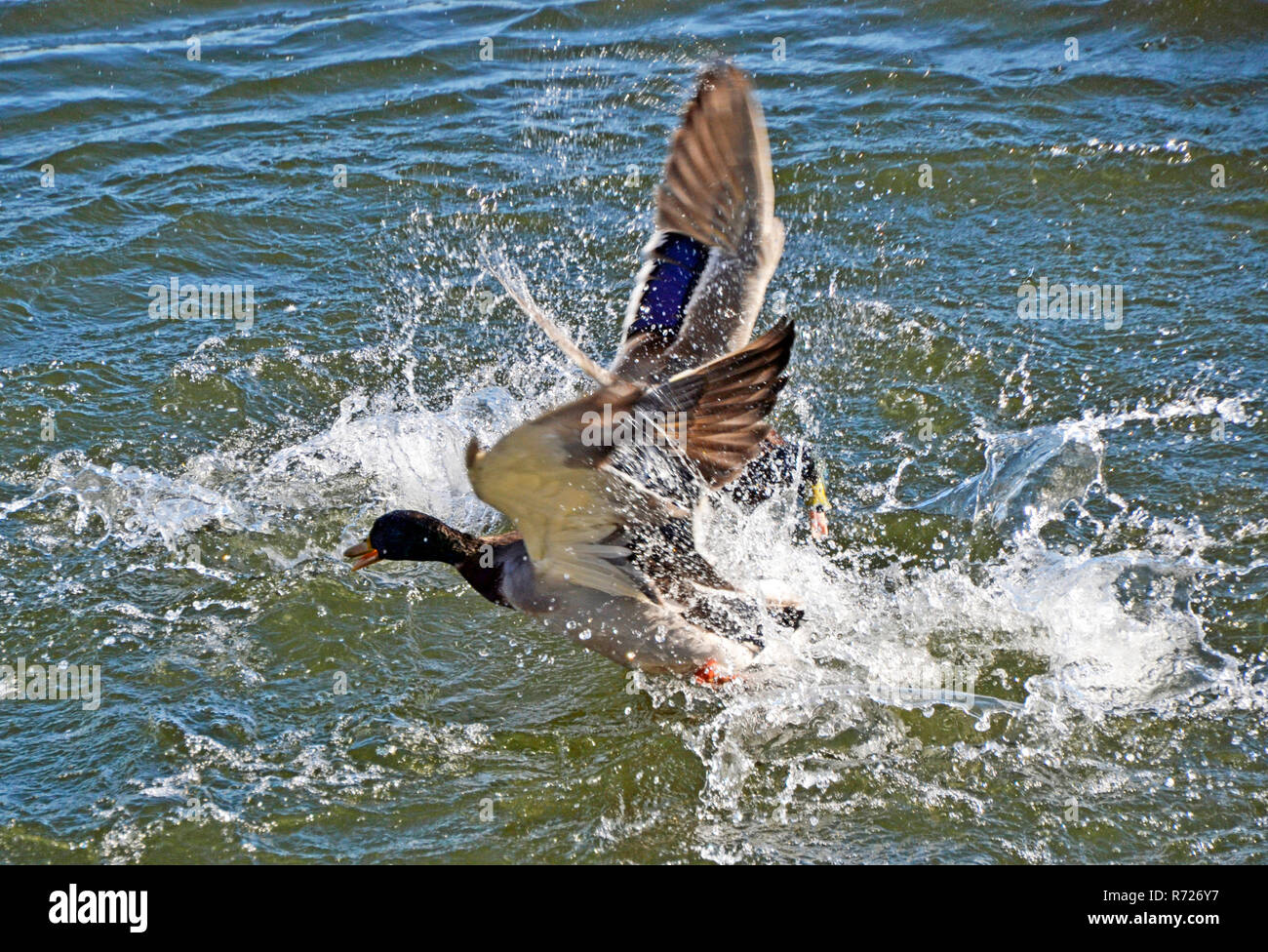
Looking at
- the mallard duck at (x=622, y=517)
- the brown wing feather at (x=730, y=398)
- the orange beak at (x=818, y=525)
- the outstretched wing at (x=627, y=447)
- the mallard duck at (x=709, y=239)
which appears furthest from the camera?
the orange beak at (x=818, y=525)

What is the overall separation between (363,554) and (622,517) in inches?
54.9

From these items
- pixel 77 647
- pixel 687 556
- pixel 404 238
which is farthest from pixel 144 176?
pixel 687 556

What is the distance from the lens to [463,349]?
23.7 feet

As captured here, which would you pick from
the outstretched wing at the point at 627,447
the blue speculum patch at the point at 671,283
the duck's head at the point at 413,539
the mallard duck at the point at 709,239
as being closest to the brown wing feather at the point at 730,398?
the outstretched wing at the point at 627,447

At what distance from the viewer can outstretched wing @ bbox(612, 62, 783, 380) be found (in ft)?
16.7

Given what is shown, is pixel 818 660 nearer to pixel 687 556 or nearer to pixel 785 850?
pixel 687 556

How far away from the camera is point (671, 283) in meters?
5.25

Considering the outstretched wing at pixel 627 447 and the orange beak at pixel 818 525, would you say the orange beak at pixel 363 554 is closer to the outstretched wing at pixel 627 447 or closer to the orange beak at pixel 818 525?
the outstretched wing at pixel 627 447

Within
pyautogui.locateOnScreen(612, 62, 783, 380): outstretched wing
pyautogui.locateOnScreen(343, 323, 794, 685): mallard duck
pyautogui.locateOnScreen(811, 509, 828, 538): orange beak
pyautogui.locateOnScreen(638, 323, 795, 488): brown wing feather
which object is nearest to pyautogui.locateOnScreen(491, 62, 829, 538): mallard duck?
pyautogui.locateOnScreen(612, 62, 783, 380): outstretched wing

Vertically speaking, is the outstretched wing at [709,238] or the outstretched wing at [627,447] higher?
the outstretched wing at [709,238]

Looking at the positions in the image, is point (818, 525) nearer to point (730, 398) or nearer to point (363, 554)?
point (363, 554)

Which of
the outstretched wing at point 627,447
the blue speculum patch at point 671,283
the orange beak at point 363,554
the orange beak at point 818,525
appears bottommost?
the orange beak at point 363,554

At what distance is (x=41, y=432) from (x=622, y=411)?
13.6 feet

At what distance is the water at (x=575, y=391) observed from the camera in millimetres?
4527
